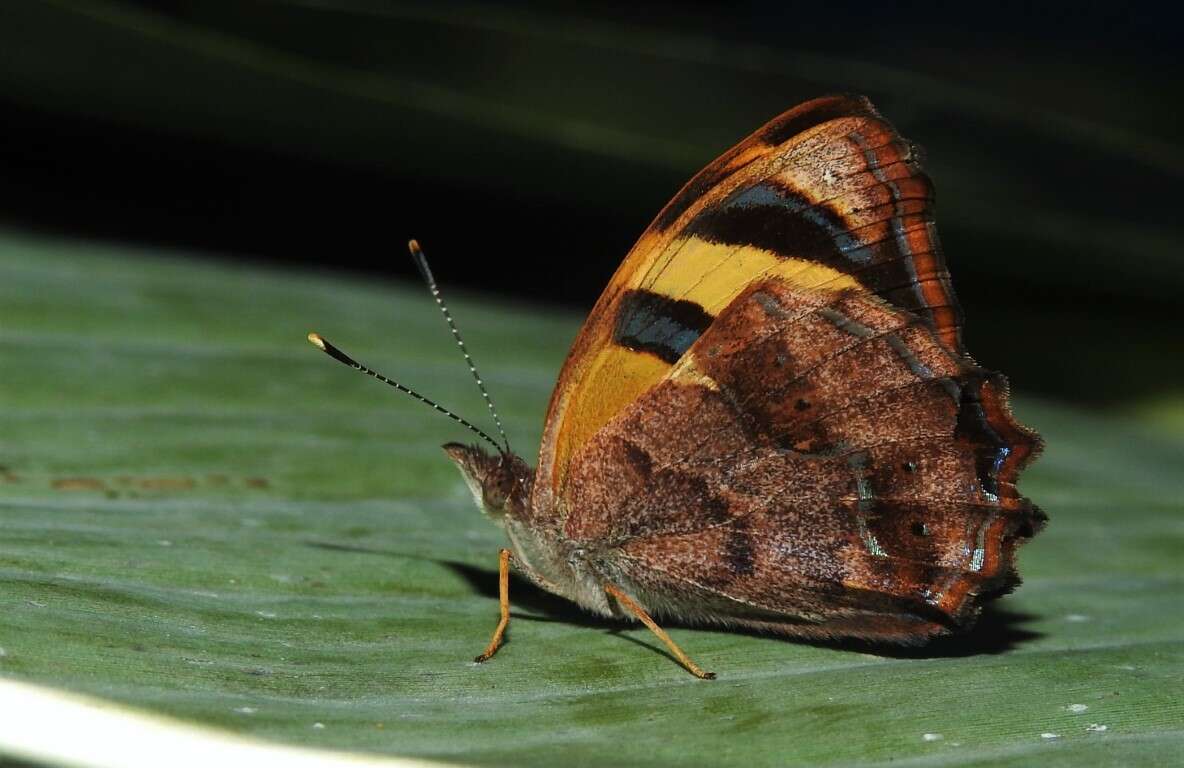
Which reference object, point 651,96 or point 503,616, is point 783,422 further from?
point 651,96

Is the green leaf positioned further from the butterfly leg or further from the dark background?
the dark background

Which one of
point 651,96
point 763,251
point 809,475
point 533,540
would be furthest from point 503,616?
point 651,96

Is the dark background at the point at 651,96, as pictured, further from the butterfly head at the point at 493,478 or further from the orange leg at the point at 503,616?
the orange leg at the point at 503,616

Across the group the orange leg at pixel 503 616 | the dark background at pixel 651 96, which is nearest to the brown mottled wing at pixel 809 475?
the orange leg at pixel 503 616

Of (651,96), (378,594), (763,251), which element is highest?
(651,96)

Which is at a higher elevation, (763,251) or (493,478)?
(763,251)

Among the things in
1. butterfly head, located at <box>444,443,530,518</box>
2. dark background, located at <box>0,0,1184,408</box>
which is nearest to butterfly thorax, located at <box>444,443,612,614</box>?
A: butterfly head, located at <box>444,443,530,518</box>

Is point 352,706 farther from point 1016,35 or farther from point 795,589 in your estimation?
point 1016,35
